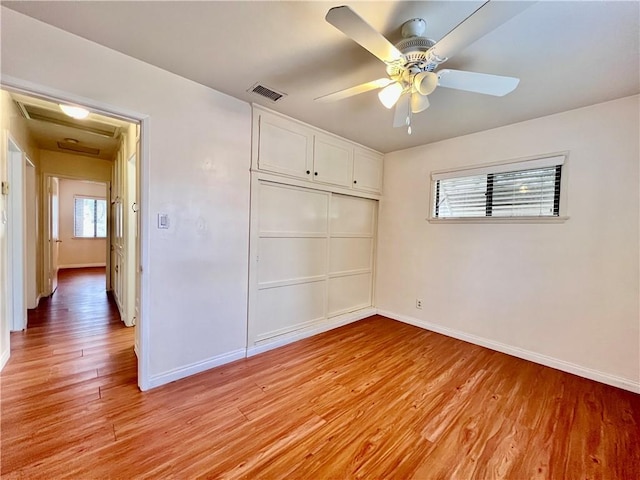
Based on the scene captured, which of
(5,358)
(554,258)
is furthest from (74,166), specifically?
(554,258)

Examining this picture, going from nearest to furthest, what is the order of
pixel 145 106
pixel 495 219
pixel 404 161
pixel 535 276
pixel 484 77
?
pixel 484 77 < pixel 145 106 < pixel 535 276 < pixel 495 219 < pixel 404 161

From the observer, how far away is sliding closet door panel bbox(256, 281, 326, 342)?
2842 mm

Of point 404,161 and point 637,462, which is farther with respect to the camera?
→ point 404,161

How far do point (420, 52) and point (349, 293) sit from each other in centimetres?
289

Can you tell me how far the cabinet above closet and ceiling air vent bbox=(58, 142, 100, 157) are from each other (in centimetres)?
367

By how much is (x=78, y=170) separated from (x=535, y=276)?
6.94 metres

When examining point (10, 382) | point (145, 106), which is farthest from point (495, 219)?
point (10, 382)

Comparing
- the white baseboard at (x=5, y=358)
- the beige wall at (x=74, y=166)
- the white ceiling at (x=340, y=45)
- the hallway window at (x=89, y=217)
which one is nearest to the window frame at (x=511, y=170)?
the white ceiling at (x=340, y=45)

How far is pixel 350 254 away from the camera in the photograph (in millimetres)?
3754

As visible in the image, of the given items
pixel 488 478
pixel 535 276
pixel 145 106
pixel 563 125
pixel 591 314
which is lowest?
pixel 488 478

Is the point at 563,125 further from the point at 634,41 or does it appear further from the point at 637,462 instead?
the point at 637,462

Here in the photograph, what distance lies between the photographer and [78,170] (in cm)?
484

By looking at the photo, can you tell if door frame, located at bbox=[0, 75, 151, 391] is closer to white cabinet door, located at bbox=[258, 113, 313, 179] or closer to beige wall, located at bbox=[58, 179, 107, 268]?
white cabinet door, located at bbox=[258, 113, 313, 179]

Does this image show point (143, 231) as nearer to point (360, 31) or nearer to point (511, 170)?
point (360, 31)
